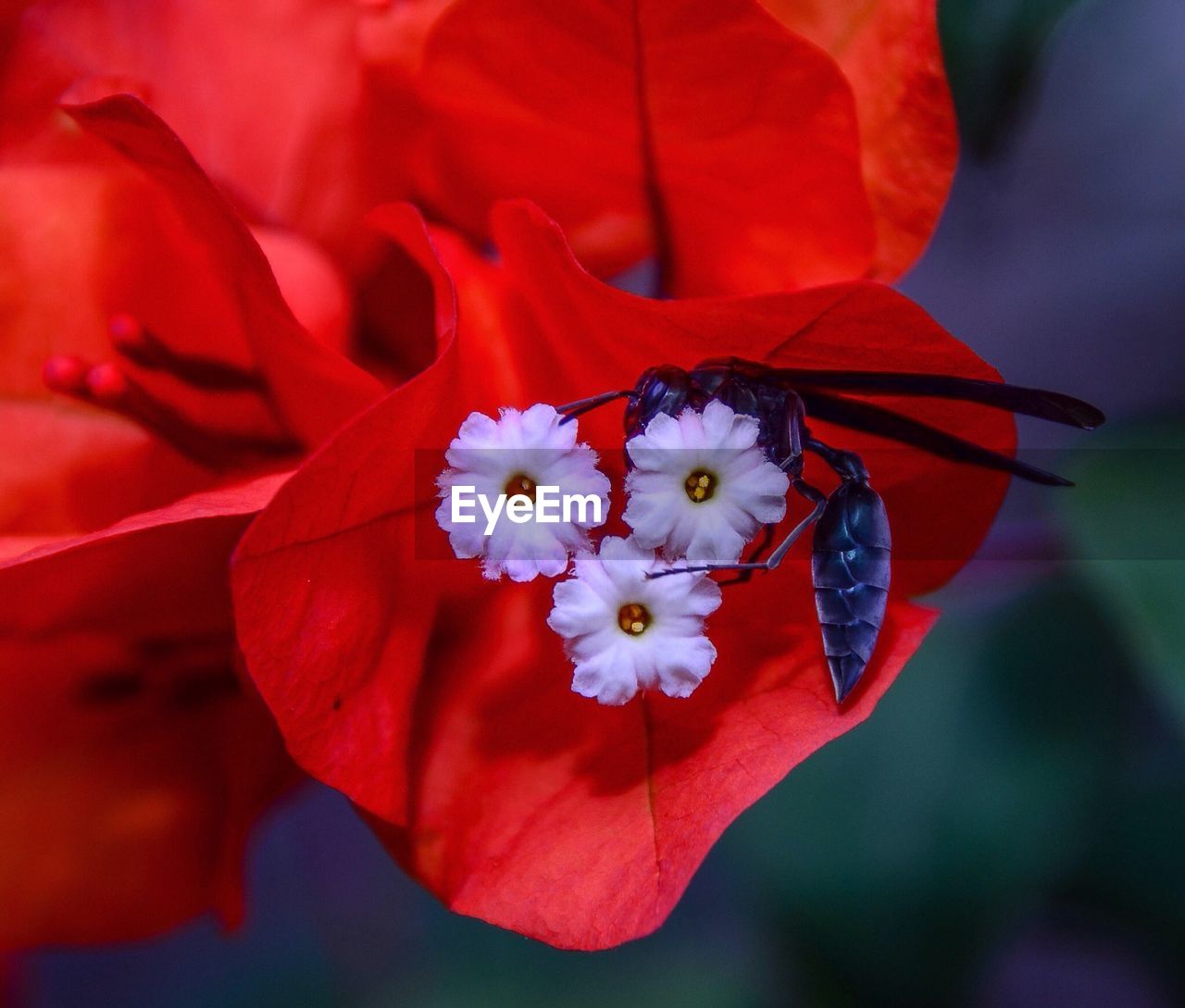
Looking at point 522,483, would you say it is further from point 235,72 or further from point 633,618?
point 235,72

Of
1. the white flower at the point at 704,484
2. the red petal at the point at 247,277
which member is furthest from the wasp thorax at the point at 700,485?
A: the red petal at the point at 247,277

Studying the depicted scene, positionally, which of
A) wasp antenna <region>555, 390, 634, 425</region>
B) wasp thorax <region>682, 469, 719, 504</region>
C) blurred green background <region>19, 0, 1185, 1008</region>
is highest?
wasp antenna <region>555, 390, 634, 425</region>

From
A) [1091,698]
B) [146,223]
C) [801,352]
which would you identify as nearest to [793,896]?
[1091,698]

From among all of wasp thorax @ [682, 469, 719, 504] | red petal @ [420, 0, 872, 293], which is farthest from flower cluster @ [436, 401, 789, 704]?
red petal @ [420, 0, 872, 293]

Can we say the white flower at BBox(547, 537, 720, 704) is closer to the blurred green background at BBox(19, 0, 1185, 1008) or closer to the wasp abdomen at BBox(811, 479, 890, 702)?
the wasp abdomen at BBox(811, 479, 890, 702)

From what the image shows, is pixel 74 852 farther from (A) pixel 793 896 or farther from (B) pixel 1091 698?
(B) pixel 1091 698

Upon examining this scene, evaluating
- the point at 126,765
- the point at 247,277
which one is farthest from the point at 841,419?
the point at 126,765
